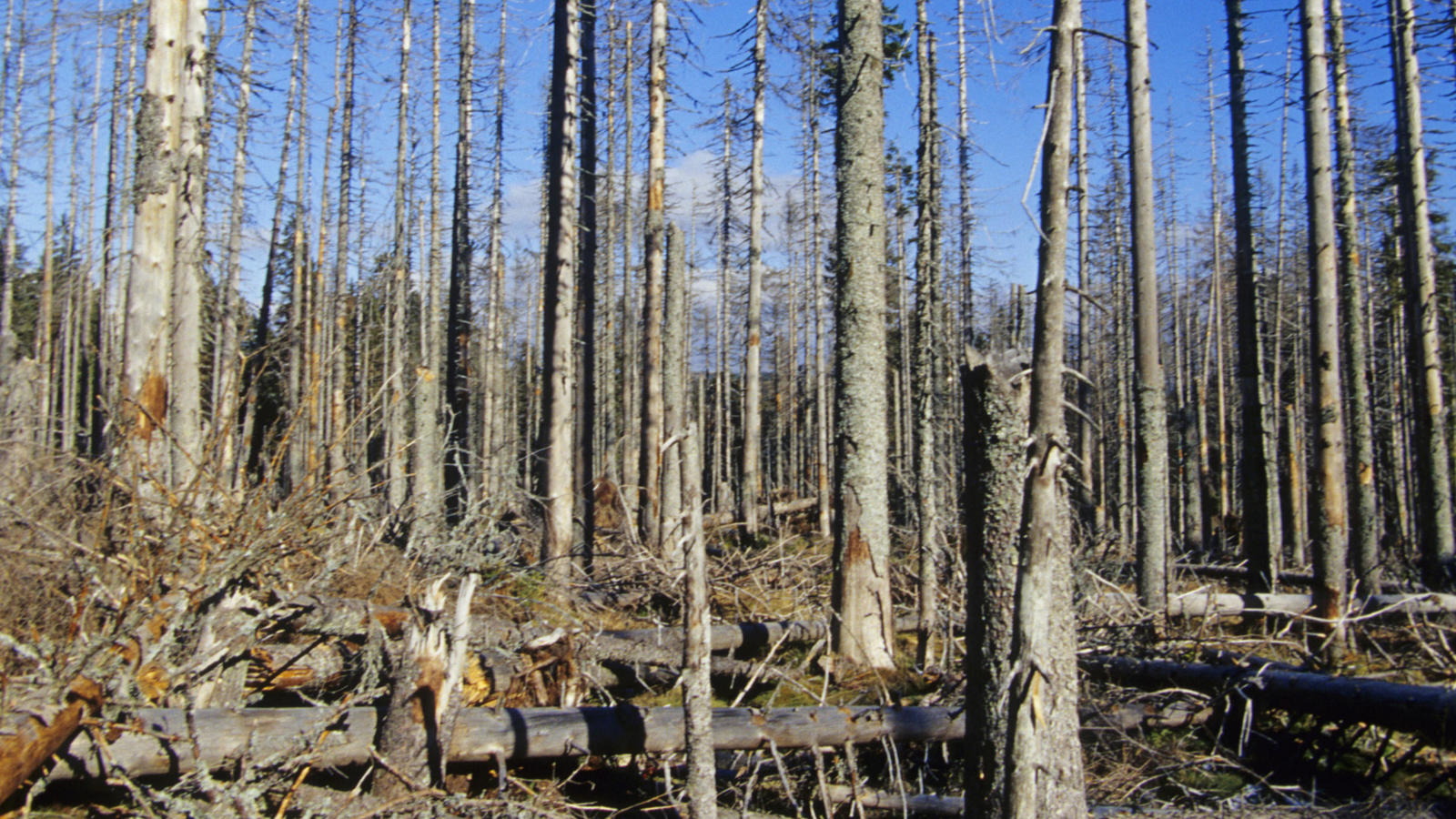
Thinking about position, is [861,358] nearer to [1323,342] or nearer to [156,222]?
[1323,342]

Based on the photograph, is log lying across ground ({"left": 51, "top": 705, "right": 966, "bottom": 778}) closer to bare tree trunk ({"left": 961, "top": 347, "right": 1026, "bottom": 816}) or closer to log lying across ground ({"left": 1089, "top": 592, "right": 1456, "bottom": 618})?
bare tree trunk ({"left": 961, "top": 347, "right": 1026, "bottom": 816})

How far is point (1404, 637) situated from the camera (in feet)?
32.2

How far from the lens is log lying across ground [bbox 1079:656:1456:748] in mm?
5781

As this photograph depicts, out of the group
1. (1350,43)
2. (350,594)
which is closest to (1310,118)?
(1350,43)

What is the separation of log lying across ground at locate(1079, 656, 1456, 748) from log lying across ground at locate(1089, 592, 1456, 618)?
169 cm

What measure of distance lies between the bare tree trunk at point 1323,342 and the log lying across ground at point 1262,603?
64cm

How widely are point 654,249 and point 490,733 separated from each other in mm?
9526

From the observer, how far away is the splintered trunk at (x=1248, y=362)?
452 inches

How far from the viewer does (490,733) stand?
5184 mm

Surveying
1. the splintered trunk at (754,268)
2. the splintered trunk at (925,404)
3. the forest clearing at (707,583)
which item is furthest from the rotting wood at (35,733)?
the splintered trunk at (754,268)

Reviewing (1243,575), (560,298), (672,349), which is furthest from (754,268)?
(1243,575)

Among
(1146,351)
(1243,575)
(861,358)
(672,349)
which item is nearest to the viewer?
(861,358)

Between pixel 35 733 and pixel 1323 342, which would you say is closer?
pixel 35 733

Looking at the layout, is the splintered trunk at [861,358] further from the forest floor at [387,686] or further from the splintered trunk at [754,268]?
the splintered trunk at [754,268]
